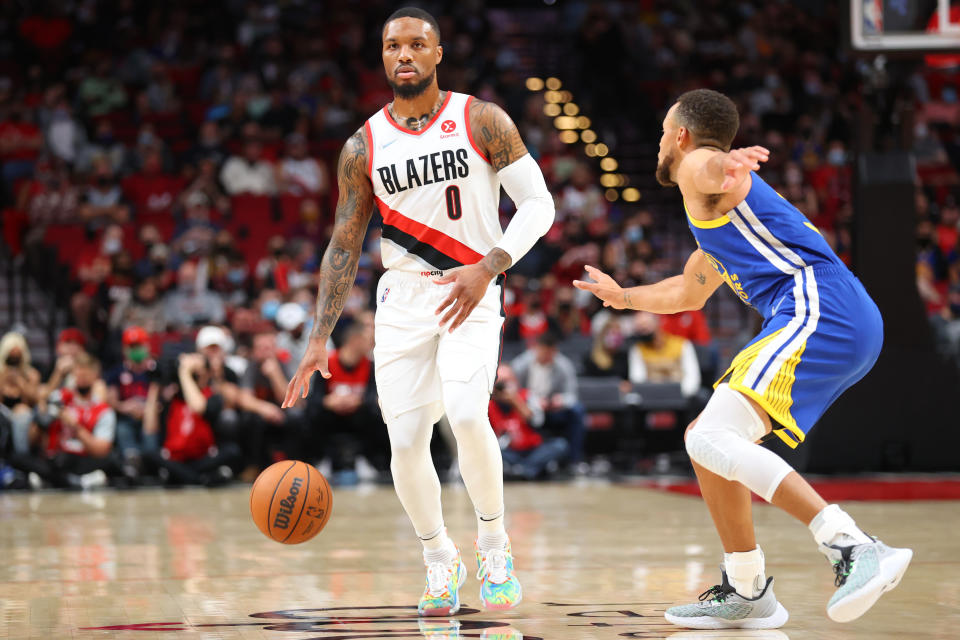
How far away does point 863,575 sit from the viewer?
164 inches

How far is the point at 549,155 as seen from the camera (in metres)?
19.2

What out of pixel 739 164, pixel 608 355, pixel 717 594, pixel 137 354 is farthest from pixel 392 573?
pixel 608 355

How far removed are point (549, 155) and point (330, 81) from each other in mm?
3640

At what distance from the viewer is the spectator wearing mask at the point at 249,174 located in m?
17.4

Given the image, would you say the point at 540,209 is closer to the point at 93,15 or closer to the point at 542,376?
the point at 542,376

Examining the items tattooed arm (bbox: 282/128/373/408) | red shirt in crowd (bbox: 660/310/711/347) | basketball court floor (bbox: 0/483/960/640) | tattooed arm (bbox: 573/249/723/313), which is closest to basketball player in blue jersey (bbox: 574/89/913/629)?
tattooed arm (bbox: 573/249/723/313)

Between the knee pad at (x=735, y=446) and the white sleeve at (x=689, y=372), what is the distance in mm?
9357

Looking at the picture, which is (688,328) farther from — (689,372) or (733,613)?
(733,613)

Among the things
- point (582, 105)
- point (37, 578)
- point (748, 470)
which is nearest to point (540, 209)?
point (748, 470)

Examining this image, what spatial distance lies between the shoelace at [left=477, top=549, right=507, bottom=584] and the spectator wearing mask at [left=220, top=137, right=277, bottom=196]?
12742mm

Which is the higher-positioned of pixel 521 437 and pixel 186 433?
pixel 186 433

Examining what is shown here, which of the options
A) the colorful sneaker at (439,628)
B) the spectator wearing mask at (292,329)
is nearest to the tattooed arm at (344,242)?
the colorful sneaker at (439,628)

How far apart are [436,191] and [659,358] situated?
914 cm

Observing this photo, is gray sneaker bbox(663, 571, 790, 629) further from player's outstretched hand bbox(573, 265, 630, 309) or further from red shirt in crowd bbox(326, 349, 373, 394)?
A: red shirt in crowd bbox(326, 349, 373, 394)
